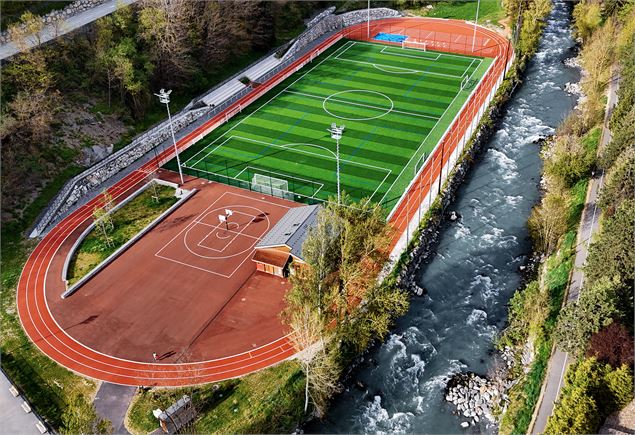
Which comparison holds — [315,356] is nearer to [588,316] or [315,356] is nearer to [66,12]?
[588,316]

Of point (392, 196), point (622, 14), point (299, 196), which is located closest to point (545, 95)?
point (622, 14)

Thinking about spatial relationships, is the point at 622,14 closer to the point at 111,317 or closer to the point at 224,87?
the point at 224,87

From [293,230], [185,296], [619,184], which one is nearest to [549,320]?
[619,184]

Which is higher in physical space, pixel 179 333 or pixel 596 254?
pixel 596 254

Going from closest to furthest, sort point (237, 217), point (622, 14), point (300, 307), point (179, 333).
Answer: point (300, 307), point (179, 333), point (237, 217), point (622, 14)

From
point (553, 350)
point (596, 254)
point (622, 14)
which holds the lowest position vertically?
point (553, 350)

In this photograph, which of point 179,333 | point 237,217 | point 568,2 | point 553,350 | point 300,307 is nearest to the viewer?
point 300,307

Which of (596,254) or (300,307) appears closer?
(300,307)

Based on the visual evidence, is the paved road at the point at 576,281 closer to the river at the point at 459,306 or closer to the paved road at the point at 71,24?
the river at the point at 459,306
